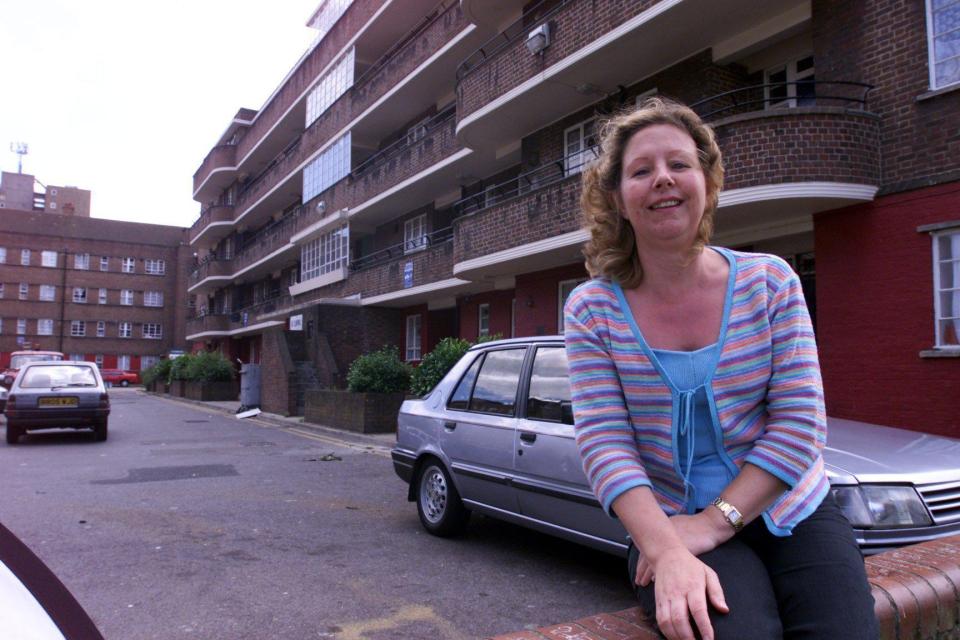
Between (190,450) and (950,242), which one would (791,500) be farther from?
(190,450)

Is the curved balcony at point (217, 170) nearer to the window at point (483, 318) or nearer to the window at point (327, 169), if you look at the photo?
the window at point (327, 169)

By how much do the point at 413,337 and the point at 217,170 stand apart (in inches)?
991

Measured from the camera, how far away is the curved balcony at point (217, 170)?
4288 centimetres

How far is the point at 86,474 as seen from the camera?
9.64 m

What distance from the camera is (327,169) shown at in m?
28.0

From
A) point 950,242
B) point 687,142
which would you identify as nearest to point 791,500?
point 687,142

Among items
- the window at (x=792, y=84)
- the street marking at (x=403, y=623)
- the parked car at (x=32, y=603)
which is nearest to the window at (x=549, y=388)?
the street marking at (x=403, y=623)

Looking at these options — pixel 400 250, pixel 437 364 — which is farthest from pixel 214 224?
pixel 437 364

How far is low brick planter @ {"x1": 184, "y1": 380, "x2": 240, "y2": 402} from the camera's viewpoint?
3006 centimetres

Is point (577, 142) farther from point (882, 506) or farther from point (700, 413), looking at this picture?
point (700, 413)

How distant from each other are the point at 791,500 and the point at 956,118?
8992mm

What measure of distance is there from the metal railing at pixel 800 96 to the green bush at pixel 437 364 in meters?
6.13

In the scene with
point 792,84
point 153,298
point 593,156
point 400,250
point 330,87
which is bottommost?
point 593,156

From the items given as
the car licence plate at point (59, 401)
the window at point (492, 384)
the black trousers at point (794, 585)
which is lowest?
the car licence plate at point (59, 401)
